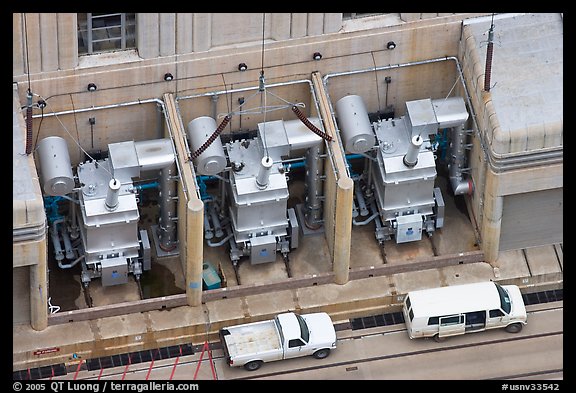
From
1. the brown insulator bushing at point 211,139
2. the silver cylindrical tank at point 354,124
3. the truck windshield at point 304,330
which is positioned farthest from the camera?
the silver cylindrical tank at point 354,124

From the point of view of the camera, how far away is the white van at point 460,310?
129250 mm

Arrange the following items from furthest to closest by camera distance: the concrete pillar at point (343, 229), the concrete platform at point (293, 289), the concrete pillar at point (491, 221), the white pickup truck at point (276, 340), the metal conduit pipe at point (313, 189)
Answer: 1. the metal conduit pipe at point (313, 189)
2. the concrete pillar at point (491, 221)
3. the concrete platform at point (293, 289)
4. the concrete pillar at point (343, 229)
5. the white pickup truck at point (276, 340)

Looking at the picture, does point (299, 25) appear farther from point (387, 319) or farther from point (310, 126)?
point (387, 319)

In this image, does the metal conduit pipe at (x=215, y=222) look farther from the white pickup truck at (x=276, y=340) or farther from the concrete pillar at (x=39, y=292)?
the concrete pillar at (x=39, y=292)

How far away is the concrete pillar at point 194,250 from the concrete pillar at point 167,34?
24.5 feet

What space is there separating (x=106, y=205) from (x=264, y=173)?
7924mm

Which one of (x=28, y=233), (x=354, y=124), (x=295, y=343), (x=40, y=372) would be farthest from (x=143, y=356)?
(x=354, y=124)

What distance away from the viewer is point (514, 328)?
130875 millimetres

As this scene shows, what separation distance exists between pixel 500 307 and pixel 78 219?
21.5 metres

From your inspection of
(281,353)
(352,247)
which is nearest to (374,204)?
(352,247)

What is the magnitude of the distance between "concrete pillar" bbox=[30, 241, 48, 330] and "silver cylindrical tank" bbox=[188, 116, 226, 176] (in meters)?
9.18

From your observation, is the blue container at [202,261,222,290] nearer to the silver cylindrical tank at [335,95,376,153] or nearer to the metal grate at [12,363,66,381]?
the metal grate at [12,363,66,381]

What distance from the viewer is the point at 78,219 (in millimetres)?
130625

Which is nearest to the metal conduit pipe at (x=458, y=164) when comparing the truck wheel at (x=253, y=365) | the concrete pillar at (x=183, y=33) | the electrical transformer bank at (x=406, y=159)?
the electrical transformer bank at (x=406, y=159)
